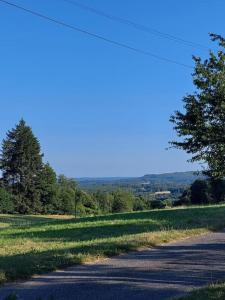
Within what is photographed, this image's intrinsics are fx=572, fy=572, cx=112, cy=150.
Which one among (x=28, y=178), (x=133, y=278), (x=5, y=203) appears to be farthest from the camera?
(x=28, y=178)

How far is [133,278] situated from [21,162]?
88.5 m

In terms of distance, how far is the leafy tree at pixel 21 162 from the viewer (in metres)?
94.5

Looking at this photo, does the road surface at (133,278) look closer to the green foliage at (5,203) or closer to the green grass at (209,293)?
the green grass at (209,293)

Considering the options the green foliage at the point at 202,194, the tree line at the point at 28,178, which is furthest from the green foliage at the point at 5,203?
the green foliage at the point at 202,194

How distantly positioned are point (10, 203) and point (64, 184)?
→ 35270mm

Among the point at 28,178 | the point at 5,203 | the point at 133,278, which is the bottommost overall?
the point at 133,278

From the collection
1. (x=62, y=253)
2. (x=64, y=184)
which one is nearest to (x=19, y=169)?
(x=64, y=184)

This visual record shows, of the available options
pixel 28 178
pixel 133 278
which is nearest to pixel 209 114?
pixel 133 278

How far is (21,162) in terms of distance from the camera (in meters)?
97.1

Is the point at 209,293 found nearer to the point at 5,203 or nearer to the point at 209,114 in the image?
the point at 209,114

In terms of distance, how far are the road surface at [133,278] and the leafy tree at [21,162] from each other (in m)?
82.1

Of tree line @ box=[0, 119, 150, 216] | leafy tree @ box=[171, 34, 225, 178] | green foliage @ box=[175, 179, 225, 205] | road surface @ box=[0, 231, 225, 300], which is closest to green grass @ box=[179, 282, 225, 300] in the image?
road surface @ box=[0, 231, 225, 300]

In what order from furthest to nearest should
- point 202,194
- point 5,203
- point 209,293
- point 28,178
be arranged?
point 28,178
point 5,203
point 202,194
point 209,293

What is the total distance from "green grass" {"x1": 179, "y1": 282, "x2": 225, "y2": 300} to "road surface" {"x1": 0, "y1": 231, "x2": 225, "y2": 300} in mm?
420
